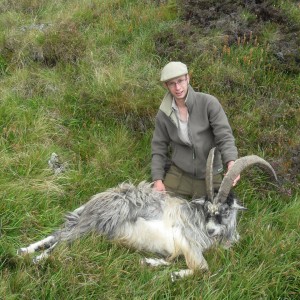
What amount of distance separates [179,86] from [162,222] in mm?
1499

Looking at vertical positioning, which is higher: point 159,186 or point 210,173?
point 210,173

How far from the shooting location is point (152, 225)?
14.5 ft

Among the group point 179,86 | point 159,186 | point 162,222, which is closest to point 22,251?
point 162,222

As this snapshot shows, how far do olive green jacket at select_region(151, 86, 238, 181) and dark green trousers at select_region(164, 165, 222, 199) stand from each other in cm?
8

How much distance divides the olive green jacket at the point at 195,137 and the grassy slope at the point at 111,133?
42 cm

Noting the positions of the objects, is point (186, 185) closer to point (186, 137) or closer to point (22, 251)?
point (186, 137)

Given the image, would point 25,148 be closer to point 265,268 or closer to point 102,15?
point 265,268

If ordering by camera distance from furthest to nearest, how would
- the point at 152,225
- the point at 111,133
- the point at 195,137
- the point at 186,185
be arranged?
the point at 111,133 → the point at 186,185 → the point at 195,137 → the point at 152,225

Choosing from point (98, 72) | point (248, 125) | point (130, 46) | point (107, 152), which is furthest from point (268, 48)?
point (107, 152)

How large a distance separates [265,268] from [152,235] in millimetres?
1111

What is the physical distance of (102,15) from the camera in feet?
27.7

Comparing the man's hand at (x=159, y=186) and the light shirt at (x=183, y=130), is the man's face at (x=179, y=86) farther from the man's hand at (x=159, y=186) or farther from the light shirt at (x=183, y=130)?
the man's hand at (x=159, y=186)

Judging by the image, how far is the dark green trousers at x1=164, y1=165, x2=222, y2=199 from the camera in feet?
17.6

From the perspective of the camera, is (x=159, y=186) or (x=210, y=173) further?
(x=159, y=186)
